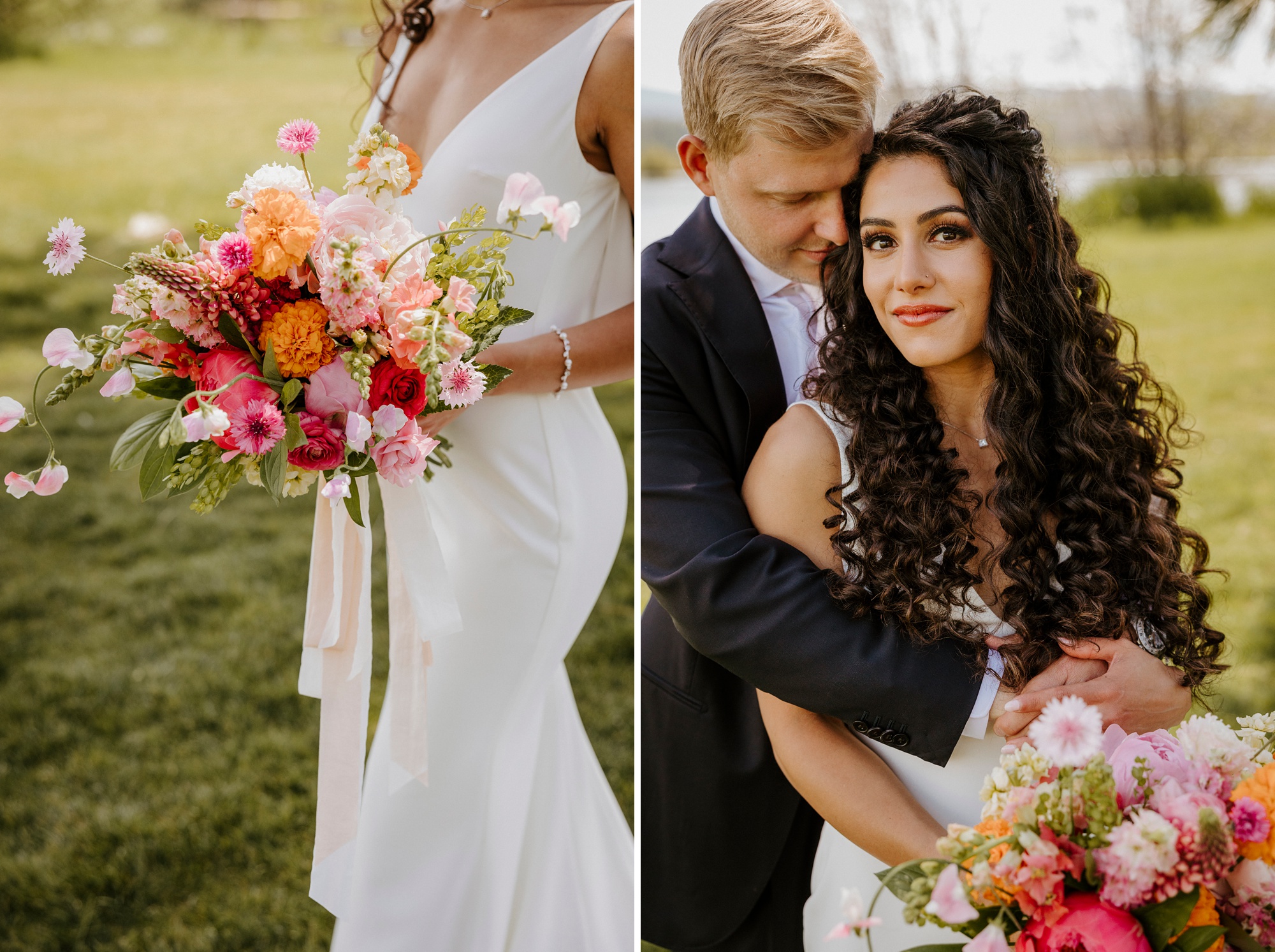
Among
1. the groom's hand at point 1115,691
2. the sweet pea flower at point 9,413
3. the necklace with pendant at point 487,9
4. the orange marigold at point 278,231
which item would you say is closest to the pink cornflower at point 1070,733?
the groom's hand at point 1115,691

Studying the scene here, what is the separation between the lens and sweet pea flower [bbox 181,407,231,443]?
4.58 ft

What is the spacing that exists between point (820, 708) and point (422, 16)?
170 cm

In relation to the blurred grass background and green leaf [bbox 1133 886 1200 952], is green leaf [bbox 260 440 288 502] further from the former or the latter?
green leaf [bbox 1133 886 1200 952]

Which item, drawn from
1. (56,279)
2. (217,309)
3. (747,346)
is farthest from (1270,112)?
(56,279)

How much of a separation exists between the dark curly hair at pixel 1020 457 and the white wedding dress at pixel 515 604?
79cm

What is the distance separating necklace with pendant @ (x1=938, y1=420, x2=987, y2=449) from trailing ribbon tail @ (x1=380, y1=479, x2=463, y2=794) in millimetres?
882

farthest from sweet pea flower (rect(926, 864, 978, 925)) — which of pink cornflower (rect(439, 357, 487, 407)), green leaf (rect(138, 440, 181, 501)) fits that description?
green leaf (rect(138, 440, 181, 501))

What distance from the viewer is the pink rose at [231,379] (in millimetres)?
1582

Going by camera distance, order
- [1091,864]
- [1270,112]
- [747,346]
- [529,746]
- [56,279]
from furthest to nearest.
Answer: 1. [56,279]
2. [1270,112]
3. [529,746]
4. [747,346]
5. [1091,864]

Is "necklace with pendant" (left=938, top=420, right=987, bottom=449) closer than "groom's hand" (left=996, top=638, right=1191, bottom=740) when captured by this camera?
No

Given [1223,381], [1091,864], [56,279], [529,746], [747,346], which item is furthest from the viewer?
[56,279]

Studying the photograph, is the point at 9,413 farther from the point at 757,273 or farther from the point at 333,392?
the point at 757,273

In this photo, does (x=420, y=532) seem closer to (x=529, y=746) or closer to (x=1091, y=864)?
(x=529, y=746)

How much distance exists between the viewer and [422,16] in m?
2.38
